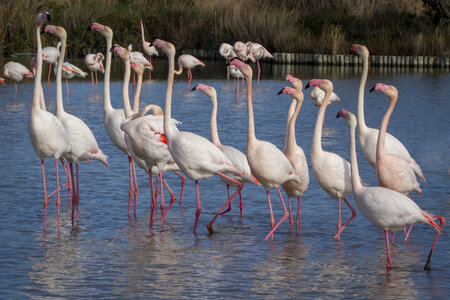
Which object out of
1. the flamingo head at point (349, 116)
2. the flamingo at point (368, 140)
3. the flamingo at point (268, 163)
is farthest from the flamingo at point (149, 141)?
the flamingo at point (368, 140)

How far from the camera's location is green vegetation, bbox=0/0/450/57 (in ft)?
88.1

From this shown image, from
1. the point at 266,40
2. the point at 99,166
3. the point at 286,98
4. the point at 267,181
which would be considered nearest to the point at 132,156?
the point at 267,181

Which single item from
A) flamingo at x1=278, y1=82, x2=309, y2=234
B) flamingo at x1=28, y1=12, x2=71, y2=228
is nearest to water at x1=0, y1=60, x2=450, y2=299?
flamingo at x1=278, y1=82, x2=309, y2=234

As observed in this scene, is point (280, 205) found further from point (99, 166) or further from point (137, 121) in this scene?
point (99, 166)

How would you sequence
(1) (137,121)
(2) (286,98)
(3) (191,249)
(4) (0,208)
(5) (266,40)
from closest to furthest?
1. (3) (191,249)
2. (1) (137,121)
3. (4) (0,208)
4. (2) (286,98)
5. (5) (266,40)

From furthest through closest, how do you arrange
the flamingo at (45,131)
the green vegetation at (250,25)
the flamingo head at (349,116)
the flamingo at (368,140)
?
1. the green vegetation at (250,25)
2. the flamingo at (368,140)
3. the flamingo at (45,131)
4. the flamingo head at (349,116)

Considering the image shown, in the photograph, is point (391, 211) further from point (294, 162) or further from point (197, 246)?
point (197, 246)

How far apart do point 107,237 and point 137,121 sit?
108 centimetres

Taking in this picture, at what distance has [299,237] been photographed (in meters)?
7.06

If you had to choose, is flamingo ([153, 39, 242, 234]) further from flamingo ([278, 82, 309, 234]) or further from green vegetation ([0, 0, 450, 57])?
green vegetation ([0, 0, 450, 57])

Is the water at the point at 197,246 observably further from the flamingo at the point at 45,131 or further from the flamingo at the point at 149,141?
the flamingo at the point at 45,131

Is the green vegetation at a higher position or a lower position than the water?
higher

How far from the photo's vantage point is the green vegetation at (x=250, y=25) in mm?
26844

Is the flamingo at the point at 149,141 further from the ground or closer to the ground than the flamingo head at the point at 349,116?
closer to the ground
